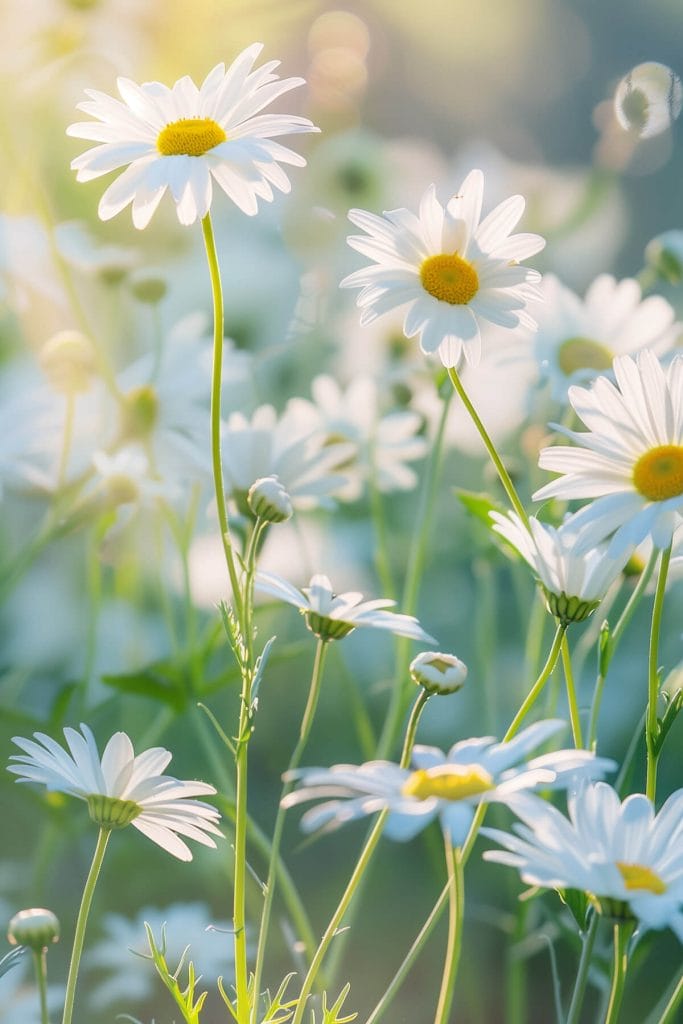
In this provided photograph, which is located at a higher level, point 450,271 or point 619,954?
point 450,271

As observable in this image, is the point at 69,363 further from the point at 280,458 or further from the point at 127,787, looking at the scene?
the point at 127,787

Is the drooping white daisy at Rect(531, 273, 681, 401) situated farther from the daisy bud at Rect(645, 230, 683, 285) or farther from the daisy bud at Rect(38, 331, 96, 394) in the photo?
the daisy bud at Rect(38, 331, 96, 394)

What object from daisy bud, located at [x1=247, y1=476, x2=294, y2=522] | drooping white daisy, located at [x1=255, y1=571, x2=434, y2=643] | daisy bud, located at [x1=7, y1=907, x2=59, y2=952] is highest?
daisy bud, located at [x1=247, y1=476, x2=294, y2=522]

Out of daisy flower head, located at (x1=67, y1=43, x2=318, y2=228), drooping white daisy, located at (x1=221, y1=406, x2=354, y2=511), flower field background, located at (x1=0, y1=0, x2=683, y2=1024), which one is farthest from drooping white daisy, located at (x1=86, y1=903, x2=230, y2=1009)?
daisy flower head, located at (x1=67, y1=43, x2=318, y2=228)

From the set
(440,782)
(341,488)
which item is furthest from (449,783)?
(341,488)

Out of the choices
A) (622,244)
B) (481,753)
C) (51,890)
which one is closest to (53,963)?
(51,890)

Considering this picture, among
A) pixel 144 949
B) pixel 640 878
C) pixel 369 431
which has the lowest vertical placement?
pixel 144 949

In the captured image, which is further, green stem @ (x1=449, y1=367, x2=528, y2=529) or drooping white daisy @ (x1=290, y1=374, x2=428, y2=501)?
drooping white daisy @ (x1=290, y1=374, x2=428, y2=501)

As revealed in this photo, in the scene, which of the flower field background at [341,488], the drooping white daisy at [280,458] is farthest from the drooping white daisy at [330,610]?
the drooping white daisy at [280,458]
